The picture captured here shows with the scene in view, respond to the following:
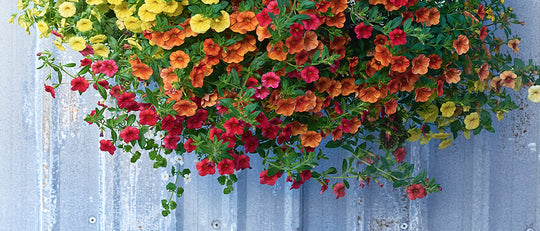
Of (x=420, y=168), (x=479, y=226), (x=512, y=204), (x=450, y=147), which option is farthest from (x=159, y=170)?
(x=512, y=204)

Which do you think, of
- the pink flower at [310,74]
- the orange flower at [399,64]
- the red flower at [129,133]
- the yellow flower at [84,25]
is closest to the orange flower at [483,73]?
the orange flower at [399,64]

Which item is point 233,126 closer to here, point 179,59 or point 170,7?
point 179,59

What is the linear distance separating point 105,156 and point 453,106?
1.20m

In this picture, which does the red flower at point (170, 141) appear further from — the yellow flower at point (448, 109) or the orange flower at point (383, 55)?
the yellow flower at point (448, 109)

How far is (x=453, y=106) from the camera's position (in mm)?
1423

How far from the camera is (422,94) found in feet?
4.41

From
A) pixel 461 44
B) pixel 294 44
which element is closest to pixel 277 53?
pixel 294 44

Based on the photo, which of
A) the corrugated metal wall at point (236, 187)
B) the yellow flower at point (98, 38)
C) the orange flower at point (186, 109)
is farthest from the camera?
the corrugated metal wall at point (236, 187)

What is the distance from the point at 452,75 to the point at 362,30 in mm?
308

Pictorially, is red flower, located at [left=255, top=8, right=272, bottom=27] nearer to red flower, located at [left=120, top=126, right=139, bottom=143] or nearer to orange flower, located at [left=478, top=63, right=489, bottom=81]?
red flower, located at [left=120, top=126, right=139, bottom=143]

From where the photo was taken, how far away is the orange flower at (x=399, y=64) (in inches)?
48.8

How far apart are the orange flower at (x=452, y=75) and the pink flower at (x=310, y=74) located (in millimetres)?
392

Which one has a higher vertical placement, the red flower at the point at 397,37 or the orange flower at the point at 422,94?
the red flower at the point at 397,37

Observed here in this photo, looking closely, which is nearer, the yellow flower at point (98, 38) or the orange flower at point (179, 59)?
the orange flower at point (179, 59)
